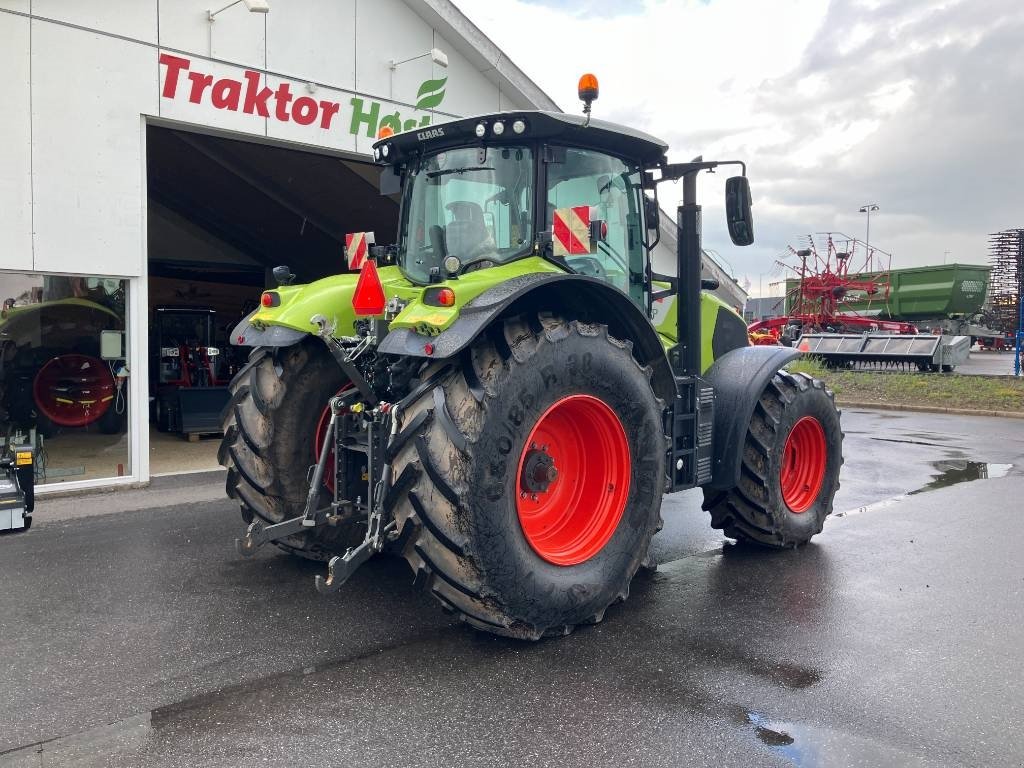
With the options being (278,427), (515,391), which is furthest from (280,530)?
(515,391)

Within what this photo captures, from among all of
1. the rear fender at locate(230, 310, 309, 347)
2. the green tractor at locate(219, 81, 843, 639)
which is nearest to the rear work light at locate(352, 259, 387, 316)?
the green tractor at locate(219, 81, 843, 639)

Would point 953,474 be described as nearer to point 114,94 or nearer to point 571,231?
point 571,231

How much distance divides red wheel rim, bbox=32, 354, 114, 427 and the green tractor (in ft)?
13.8

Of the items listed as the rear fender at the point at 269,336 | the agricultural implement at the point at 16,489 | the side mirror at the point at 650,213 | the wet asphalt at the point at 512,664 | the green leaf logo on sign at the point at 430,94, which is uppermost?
the green leaf logo on sign at the point at 430,94

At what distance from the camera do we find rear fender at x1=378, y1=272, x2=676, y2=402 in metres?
3.43

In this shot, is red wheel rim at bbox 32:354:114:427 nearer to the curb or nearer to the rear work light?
the rear work light

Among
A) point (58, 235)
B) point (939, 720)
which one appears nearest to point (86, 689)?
point (939, 720)

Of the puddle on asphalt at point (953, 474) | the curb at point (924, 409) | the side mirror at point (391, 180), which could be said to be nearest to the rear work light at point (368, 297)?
the side mirror at point (391, 180)

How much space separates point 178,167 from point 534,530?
11.1m

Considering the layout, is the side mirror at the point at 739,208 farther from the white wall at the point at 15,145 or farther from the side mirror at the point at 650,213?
the white wall at the point at 15,145

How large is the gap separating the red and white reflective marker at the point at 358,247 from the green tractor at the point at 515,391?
19 mm

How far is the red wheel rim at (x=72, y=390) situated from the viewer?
8.22 meters

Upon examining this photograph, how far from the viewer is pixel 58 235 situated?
717 centimetres

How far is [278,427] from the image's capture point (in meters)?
4.56
